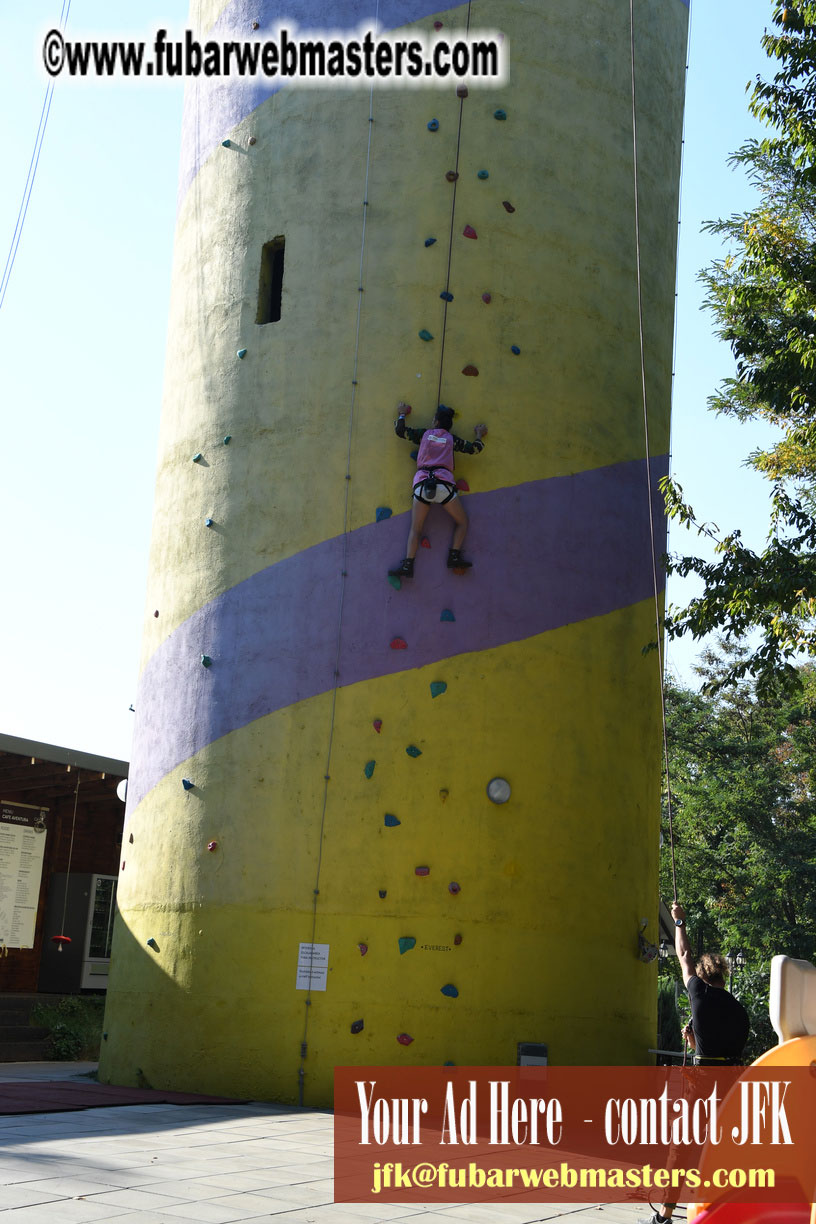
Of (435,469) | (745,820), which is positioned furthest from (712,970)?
(745,820)

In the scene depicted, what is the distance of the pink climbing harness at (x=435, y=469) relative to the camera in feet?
39.7

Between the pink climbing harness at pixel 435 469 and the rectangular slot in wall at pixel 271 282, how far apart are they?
2.52m

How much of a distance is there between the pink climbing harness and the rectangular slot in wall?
2.52m

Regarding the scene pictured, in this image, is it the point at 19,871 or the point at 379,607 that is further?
the point at 19,871

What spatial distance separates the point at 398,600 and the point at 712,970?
5.88 metres

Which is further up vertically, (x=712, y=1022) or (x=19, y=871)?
(x=19, y=871)

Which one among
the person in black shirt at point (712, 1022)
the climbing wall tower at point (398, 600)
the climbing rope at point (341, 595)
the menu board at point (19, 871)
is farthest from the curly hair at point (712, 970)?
the menu board at point (19, 871)

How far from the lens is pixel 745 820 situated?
97.9ft

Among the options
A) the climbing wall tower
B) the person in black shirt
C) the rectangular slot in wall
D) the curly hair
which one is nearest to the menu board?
the climbing wall tower

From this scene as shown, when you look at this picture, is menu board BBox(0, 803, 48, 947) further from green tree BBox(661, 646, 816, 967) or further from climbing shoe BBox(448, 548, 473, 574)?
green tree BBox(661, 646, 816, 967)

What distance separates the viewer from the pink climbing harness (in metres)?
12.1

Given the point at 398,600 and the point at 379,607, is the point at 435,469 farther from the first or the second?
the point at 379,607


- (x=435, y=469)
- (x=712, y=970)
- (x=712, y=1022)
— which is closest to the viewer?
(x=712, y=1022)

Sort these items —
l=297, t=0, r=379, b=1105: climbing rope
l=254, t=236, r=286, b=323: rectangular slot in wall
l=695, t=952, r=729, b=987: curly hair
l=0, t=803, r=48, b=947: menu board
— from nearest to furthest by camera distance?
l=695, t=952, r=729, b=987: curly hair, l=297, t=0, r=379, b=1105: climbing rope, l=254, t=236, r=286, b=323: rectangular slot in wall, l=0, t=803, r=48, b=947: menu board
